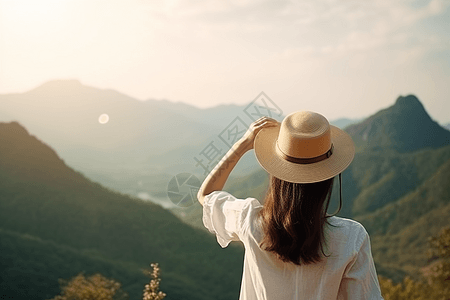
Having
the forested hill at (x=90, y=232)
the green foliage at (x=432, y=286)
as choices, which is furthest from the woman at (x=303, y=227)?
the forested hill at (x=90, y=232)

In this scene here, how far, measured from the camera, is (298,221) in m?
0.88

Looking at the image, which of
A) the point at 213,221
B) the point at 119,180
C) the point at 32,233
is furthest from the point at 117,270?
the point at 119,180

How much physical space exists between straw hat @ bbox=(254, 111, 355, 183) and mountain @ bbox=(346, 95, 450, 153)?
29.6 m

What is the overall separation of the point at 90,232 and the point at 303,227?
1208cm

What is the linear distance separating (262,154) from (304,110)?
154mm

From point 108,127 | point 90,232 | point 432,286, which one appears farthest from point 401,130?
point 90,232

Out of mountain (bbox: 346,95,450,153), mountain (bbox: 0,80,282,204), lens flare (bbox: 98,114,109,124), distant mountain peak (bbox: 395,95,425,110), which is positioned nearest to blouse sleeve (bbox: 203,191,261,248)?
mountain (bbox: 0,80,282,204)

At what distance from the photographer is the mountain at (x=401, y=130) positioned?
29031 millimetres

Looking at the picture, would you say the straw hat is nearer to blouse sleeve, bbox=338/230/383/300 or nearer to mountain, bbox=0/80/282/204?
blouse sleeve, bbox=338/230/383/300

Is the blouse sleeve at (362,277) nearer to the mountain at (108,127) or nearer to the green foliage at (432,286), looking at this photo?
the green foliage at (432,286)

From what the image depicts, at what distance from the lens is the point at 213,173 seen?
1.11 metres

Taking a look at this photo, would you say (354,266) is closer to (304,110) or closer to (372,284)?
(372,284)

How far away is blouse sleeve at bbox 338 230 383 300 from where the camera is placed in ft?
2.82

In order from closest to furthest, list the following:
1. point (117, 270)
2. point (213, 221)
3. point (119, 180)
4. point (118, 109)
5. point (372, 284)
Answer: point (372, 284), point (213, 221), point (117, 270), point (119, 180), point (118, 109)
